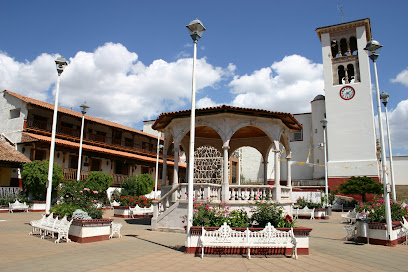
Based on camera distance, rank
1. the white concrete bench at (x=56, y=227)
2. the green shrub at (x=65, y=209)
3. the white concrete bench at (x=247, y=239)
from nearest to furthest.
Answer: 1. the white concrete bench at (x=247, y=239)
2. the white concrete bench at (x=56, y=227)
3. the green shrub at (x=65, y=209)

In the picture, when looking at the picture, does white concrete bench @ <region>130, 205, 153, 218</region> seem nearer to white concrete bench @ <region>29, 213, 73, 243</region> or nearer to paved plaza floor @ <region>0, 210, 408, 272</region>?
white concrete bench @ <region>29, 213, 73, 243</region>

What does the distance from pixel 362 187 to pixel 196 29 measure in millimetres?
27738

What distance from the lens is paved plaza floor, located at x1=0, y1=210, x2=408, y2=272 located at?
22.7ft

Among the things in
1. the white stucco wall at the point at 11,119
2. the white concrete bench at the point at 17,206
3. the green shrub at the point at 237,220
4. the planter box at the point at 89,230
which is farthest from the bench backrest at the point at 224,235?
the white stucco wall at the point at 11,119

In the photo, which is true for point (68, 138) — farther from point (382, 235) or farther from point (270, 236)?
point (382, 235)

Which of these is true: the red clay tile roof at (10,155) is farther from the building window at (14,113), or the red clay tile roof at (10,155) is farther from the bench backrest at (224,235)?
the bench backrest at (224,235)

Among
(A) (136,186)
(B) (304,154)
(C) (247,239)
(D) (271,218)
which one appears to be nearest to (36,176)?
(A) (136,186)

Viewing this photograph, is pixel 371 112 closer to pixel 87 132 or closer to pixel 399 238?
pixel 399 238

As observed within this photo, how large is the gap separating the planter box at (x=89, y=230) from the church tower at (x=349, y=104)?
31854 mm

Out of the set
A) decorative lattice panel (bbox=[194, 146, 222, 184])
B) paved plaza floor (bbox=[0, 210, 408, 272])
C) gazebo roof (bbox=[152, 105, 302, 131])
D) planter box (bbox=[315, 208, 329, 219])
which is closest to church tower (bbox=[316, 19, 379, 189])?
decorative lattice panel (bbox=[194, 146, 222, 184])

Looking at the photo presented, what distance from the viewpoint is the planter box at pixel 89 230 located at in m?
10.1

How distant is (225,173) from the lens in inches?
534

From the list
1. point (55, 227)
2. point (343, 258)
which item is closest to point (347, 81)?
point (343, 258)

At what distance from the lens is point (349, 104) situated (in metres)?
37.8
